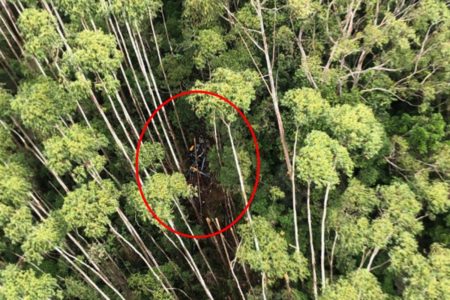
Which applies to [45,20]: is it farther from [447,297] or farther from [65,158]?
[447,297]

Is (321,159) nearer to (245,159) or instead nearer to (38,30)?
(245,159)

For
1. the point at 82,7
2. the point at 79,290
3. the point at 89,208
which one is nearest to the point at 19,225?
the point at 89,208

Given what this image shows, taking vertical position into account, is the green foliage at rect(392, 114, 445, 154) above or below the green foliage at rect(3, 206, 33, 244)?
below

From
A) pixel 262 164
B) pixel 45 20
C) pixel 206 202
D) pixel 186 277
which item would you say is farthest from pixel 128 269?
pixel 45 20

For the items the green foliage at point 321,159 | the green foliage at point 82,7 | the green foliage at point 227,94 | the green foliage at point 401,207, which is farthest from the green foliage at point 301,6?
the green foliage at point 401,207

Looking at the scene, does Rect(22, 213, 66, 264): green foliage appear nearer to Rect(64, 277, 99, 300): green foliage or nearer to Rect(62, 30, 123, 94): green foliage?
Rect(64, 277, 99, 300): green foliage

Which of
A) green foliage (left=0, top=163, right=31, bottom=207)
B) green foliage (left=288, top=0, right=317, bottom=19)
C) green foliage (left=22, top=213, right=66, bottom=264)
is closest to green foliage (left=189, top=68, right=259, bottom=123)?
green foliage (left=288, top=0, right=317, bottom=19)

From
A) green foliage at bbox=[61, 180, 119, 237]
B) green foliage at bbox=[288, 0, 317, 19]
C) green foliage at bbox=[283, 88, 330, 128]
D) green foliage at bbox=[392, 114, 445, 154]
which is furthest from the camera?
green foliage at bbox=[392, 114, 445, 154]

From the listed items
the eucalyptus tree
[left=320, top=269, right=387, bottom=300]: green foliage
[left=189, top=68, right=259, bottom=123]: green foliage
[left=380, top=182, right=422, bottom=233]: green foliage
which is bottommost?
[left=320, top=269, right=387, bottom=300]: green foliage
